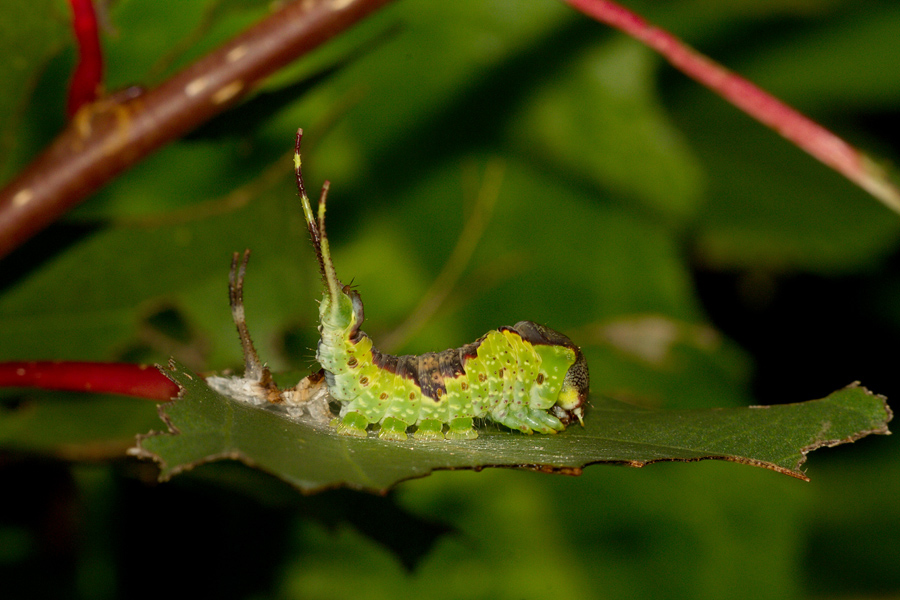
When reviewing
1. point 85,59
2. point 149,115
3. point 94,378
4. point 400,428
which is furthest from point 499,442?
point 85,59

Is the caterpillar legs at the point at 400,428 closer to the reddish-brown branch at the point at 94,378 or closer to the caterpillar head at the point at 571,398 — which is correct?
the caterpillar head at the point at 571,398

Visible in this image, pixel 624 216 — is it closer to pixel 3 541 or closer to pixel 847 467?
pixel 847 467

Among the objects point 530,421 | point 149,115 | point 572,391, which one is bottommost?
point 530,421

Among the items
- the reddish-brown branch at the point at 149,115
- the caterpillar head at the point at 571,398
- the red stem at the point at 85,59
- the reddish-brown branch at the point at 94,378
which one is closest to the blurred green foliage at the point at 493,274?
the reddish-brown branch at the point at 149,115

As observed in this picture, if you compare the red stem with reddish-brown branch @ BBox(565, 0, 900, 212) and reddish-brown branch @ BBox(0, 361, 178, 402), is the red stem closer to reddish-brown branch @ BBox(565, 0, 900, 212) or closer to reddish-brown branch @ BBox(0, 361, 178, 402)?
reddish-brown branch @ BBox(0, 361, 178, 402)

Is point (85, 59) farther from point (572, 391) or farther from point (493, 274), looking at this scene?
point (493, 274)

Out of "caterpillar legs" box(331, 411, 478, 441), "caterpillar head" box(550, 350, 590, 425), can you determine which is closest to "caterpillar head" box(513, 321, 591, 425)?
"caterpillar head" box(550, 350, 590, 425)
